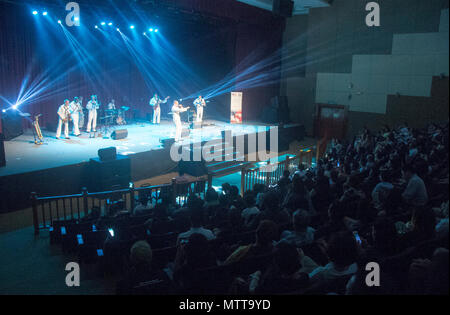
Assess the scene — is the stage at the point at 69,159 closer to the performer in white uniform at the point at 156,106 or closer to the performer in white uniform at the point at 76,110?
the performer in white uniform at the point at 76,110

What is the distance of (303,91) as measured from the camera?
17641mm

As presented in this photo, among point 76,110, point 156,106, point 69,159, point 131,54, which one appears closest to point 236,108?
point 156,106

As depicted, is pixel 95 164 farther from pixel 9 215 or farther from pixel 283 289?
pixel 283 289

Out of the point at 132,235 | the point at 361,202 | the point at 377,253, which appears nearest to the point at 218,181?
the point at 132,235

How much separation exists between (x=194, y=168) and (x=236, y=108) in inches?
266

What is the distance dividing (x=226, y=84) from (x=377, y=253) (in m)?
15.0

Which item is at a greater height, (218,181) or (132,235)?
(132,235)

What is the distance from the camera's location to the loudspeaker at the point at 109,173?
889 cm

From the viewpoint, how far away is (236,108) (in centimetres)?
1681

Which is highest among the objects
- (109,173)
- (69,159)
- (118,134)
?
(118,134)

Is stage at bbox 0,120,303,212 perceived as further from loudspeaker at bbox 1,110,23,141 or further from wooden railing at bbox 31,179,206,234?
wooden railing at bbox 31,179,206,234

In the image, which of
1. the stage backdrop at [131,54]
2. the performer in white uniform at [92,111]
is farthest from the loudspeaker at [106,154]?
the performer in white uniform at [92,111]

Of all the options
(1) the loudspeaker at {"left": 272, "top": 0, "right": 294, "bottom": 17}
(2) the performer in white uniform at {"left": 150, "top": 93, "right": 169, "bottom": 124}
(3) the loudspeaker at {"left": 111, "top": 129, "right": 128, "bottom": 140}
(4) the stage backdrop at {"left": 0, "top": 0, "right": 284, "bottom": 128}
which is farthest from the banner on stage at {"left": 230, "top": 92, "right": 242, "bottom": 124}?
(3) the loudspeaker at {"left": 111, "top": 129, "right": 128, "bottom": 140}

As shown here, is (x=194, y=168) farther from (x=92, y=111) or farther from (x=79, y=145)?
(x=92, y=111)
